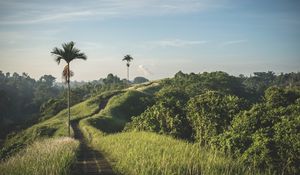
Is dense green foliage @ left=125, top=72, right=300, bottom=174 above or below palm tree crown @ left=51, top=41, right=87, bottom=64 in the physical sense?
below

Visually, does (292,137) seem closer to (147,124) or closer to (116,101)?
(147,124)

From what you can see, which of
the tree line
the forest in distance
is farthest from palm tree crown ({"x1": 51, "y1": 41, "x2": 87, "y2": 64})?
the tree line

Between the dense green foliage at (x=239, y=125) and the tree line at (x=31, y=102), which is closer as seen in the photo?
the dense green foliage at (x=239, y=125)

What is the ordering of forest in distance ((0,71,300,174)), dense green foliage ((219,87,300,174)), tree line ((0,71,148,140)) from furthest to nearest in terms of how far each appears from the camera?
tree line ((0,71,148,140))
forest in distance ((0,71,300,174))
dense green foliage ((219,87,300,174))

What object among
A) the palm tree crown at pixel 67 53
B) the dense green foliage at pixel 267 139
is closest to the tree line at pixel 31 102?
the palm tree crown at pixel 67 53

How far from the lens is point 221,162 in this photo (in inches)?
510

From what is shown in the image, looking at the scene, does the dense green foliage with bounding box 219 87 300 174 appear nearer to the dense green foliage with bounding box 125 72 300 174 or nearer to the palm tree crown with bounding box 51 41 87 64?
the dense green foliage with bounding box 125 72 300 174

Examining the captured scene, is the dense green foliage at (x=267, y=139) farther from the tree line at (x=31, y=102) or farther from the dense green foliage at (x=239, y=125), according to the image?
the tree line at (x=31, y=102)

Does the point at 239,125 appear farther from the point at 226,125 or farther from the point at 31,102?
the point at 31,102

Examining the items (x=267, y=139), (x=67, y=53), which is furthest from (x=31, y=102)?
(x=267, y=139)

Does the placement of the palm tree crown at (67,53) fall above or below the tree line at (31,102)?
Answer: above

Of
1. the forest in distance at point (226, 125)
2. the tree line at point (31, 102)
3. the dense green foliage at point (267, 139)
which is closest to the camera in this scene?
the dense green foliage at point (267, 139)

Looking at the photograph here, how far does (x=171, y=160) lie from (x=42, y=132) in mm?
42221

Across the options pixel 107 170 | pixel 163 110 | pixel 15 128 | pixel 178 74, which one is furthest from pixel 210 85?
pixel 107 170
